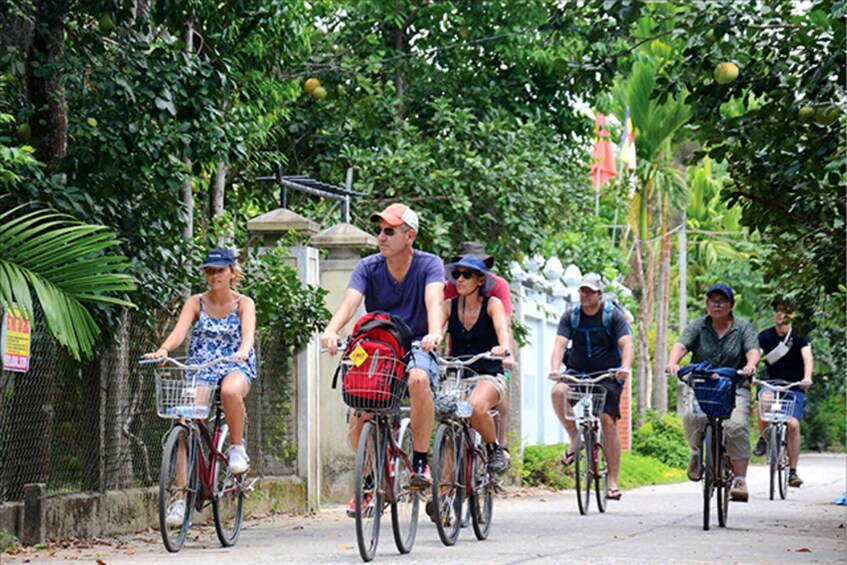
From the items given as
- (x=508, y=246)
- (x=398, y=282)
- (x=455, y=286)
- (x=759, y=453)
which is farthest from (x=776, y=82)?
(x=508, y=246)

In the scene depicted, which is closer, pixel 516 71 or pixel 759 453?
pixel 759 453

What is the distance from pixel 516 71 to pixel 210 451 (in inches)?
551

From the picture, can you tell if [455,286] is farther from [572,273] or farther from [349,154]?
[572,273]

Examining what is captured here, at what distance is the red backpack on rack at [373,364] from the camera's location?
8547mm

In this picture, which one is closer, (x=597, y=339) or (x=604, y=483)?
(x=597, y=339)

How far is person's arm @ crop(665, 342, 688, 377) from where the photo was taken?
1203 cm

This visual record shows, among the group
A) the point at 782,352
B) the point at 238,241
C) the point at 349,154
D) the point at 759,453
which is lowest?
the point at 759,453

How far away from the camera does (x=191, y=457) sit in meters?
9.87

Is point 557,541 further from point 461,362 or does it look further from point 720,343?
point 720,343

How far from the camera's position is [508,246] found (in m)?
20.0

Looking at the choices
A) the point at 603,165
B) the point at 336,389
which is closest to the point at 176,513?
the point at 336,389

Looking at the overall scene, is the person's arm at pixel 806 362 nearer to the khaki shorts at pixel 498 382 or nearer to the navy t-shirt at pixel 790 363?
the navy t-shirt at pixel 790 363

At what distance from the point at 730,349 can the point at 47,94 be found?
18.3ft

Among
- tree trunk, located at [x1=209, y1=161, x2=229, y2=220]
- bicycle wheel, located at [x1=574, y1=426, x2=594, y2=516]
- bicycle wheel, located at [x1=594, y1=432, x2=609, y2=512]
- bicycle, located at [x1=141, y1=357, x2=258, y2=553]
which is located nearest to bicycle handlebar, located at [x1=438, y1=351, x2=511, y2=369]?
bicycle, located at [x1=141, y1=357, x2=258, y2=553]
